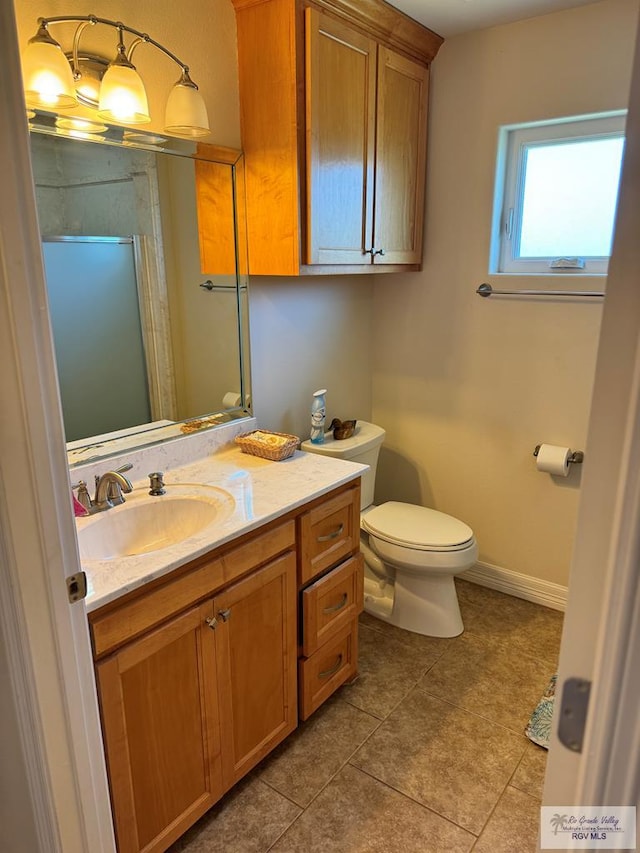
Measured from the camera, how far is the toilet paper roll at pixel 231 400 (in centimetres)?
214

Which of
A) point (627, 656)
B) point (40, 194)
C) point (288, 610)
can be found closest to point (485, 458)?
point (288, 610)

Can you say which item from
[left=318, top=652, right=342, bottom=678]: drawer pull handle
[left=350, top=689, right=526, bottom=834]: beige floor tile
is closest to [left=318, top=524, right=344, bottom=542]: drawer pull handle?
[left=318, top=652, right=342, bottom=678]: drawer pull handle

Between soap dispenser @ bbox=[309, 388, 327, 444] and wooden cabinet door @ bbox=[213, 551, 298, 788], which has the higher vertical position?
soap dispenser @ bbox=[309, 388, 327, 444]

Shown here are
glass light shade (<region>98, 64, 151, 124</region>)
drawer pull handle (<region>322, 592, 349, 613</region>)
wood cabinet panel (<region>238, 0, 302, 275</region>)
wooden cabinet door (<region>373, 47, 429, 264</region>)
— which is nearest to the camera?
glass light shade (<region>98, 64, 151, 124</region>)

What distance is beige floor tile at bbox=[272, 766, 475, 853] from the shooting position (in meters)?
1.56

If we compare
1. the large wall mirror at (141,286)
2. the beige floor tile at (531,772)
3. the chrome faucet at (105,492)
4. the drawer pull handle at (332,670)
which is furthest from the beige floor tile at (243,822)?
the large wall mirror at (141,286)

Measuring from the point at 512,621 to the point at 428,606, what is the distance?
412 millimetres

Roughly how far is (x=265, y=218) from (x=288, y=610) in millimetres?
1258

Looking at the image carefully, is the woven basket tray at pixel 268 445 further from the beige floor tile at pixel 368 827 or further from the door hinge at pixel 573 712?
the door hinge at pixel 573 712

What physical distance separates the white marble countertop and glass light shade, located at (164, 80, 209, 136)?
3.35 ft

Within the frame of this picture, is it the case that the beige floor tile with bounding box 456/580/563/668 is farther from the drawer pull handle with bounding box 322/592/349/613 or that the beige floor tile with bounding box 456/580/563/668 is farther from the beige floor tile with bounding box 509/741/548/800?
the drawer pull handle with bounding box 322/592/349/613

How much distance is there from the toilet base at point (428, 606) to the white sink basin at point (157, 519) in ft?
3.50

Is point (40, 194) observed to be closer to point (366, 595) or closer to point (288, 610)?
point (288, 610)

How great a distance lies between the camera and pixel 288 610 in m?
1.73
